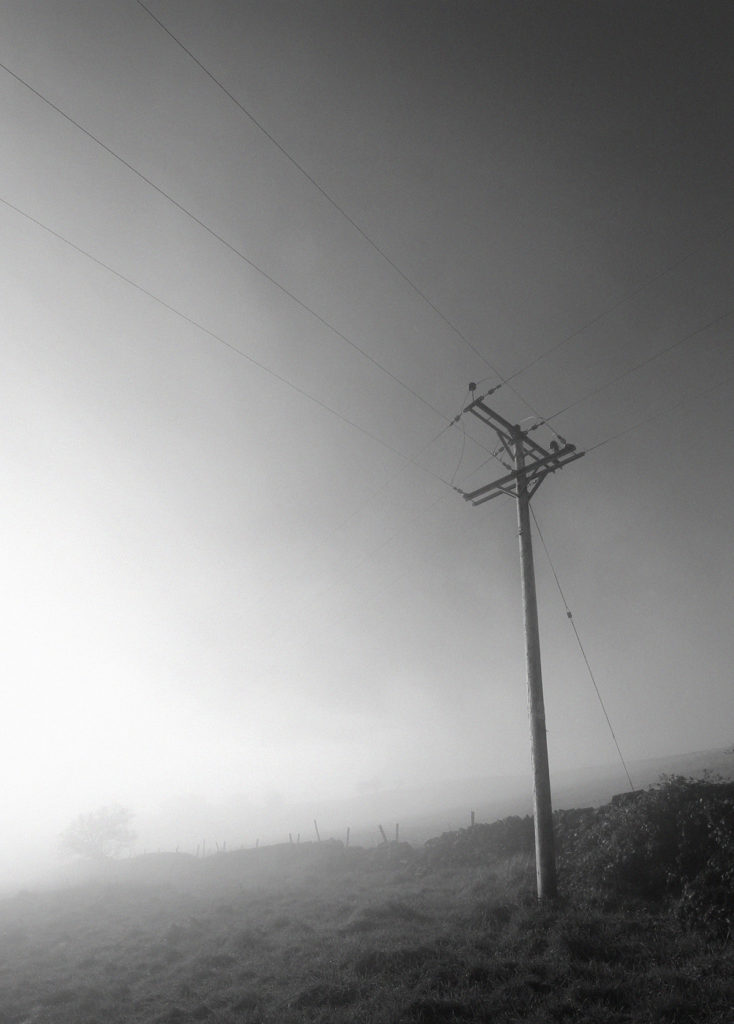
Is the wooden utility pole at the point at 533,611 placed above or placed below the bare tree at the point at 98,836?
above

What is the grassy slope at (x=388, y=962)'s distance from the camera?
796 cm

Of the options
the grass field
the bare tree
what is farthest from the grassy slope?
the bare tree

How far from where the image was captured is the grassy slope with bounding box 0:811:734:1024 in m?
7.96

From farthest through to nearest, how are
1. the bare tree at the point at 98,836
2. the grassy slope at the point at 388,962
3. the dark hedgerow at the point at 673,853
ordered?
the bare tree at the point at 98,836, the dark hedgerow at the point at 673,853, the grassy slope at the point at 388,962

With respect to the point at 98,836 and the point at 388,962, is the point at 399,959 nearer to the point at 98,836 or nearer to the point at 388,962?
the point at 388,962

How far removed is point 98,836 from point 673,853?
89.0 m

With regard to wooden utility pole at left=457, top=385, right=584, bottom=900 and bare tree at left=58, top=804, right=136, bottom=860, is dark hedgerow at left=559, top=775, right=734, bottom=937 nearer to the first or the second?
wooden utility pole at left=457, top=385, right=584, bottom=900

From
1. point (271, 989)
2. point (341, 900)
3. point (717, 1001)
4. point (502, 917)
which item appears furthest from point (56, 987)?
point (717, 1001)

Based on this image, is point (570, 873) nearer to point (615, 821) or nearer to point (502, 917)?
point (615, 821)

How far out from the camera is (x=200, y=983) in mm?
11875

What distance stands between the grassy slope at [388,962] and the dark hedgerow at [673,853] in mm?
873

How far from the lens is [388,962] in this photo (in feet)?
34.0

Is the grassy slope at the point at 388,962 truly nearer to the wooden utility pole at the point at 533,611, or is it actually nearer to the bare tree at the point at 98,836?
the wooden utility pole at the point at 533,611

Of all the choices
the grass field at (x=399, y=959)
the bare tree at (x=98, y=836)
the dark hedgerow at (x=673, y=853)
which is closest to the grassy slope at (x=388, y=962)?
the grass field at (x=399, y=959)
